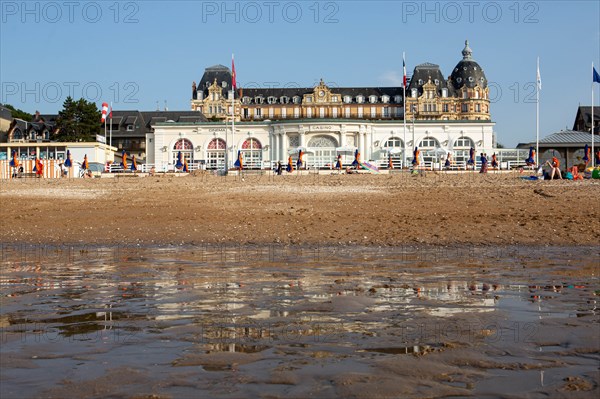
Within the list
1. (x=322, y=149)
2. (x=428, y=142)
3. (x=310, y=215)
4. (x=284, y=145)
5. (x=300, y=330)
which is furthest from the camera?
(x=322, y=149)

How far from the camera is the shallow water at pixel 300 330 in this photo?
17.5 feet

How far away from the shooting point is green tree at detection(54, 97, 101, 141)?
362 ft

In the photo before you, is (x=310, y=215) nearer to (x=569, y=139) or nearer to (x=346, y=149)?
(x=346, y=149)

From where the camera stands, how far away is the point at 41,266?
44.5 ft

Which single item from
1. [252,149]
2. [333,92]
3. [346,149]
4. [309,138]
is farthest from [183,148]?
[333,92]

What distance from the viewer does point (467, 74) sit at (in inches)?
5782

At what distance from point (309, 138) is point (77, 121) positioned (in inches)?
1918

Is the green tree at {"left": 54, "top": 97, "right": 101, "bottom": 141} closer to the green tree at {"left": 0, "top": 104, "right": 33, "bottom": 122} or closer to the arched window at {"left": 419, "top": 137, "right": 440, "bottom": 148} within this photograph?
the green tree at {"left": 0, "top": 104, "right": 33, "bottom": 122}

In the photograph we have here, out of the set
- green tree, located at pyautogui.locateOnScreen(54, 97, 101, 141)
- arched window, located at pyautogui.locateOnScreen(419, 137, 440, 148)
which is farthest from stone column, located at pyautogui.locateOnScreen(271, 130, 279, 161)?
green tree, located at pyautogui.locateOnScreen(54, 97, 101, 141)

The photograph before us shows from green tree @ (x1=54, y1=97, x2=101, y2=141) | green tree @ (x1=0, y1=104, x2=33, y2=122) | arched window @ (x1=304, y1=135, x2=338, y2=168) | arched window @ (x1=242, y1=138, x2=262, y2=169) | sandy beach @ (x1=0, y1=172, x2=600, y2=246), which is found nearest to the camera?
sandy beach @ (x1=0, y1=172, x2=600, y2=246)

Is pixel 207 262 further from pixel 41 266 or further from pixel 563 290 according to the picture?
pixel 563 290

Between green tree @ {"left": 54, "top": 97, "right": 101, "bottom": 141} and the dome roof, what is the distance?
7376cm

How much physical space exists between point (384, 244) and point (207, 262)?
17.8 ft

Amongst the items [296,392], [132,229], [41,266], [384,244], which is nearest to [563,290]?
[296,392]
